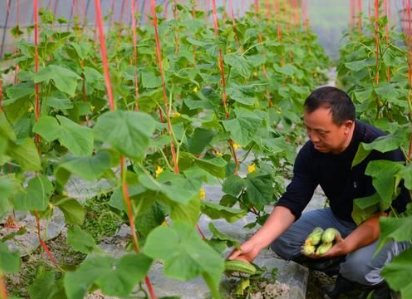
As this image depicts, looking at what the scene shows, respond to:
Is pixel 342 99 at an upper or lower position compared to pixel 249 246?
upper

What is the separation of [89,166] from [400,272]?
0.96m

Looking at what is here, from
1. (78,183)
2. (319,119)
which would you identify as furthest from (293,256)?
(78,183)

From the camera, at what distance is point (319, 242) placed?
3.00m

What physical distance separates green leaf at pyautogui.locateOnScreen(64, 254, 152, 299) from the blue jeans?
124 cm

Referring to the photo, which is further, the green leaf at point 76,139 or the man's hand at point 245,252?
the man's hand at point 245,252

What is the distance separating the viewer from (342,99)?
2.90 meters

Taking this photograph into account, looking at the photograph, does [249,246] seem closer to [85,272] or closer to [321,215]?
[321,215]

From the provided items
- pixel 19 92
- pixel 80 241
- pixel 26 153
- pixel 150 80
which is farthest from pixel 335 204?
pixel 26 153

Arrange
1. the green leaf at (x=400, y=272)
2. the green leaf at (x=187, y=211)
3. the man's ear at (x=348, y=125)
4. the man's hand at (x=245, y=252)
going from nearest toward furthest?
the green leaf at (x=187, y=211) < the green leaf at (x=400, y=272) < the man's hand at (x=245, y=252) < the man's ear at (x=348, y=125)

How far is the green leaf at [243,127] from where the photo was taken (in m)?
3.06

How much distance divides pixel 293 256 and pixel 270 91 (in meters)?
2.23

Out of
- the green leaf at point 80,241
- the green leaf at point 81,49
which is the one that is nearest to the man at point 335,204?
the green leaf at point 80,241

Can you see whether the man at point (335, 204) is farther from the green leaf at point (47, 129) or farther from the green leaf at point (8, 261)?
the green leaf at point (8, 261)

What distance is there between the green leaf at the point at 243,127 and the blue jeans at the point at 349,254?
47 cm
